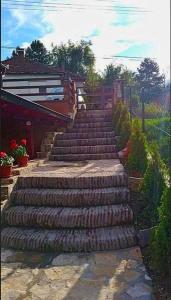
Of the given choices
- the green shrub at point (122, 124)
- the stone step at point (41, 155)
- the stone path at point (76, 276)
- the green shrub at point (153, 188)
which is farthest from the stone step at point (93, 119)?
the stone path at point (76, 276)

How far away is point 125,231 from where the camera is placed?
18.0ft

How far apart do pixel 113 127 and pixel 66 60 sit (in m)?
36.1

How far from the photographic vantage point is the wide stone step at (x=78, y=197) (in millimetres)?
6172

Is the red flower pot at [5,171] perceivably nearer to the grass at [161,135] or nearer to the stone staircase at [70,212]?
the stone staircase at [70,212]

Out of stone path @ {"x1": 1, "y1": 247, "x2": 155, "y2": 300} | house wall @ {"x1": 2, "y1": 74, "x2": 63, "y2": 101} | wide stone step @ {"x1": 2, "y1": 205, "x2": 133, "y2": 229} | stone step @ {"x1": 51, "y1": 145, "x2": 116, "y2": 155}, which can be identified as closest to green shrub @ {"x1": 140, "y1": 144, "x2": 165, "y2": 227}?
wide stone step @ {"x1": 2, "y1": 205, "x2": 133, "y2": 229}

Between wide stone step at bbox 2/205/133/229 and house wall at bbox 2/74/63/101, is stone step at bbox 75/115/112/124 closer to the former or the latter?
house wall at bbox 2/74/63/101

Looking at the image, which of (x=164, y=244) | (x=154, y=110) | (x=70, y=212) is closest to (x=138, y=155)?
(x=70, y=212)

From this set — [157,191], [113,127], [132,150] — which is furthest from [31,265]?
[113,127]

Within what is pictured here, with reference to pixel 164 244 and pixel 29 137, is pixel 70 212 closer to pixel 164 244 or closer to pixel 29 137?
pixel 164 244

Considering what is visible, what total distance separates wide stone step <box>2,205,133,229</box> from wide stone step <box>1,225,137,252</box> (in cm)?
11

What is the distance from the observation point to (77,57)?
146ft

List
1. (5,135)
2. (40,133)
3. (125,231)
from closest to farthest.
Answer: (125,231) < (5,135) < (40,133)

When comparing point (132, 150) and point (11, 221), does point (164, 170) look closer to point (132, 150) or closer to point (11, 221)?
point (132, 150)

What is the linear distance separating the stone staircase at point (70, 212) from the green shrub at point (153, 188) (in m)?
0.33
